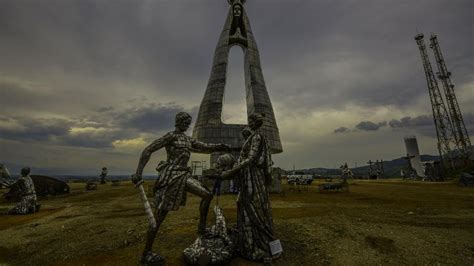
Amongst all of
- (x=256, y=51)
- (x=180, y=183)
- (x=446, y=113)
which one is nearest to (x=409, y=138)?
(x=446, y=113)

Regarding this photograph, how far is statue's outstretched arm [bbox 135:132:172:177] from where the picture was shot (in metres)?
4.56

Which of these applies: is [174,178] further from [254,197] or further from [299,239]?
[299,239]

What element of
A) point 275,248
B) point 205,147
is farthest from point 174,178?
point 275,248

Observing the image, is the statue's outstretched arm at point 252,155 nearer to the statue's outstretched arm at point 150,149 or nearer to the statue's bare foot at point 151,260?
the statue's outstretched arm at point 150,149

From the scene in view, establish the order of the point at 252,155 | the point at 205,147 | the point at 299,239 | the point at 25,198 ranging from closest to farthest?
the point at 252,155
the point at 205,147
the point at 299,239
the point at 25,198

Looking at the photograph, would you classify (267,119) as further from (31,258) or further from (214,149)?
(31,258)

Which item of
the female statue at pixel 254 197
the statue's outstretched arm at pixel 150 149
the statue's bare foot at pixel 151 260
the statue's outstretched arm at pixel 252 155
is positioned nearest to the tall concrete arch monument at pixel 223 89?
the female statue at pixel 254 197

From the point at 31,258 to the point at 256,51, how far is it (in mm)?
17675

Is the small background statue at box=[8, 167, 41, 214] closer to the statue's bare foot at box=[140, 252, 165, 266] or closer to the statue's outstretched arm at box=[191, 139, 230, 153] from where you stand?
the statue's bare foot at box=[140, 252, 165, 266]

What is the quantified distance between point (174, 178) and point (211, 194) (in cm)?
78

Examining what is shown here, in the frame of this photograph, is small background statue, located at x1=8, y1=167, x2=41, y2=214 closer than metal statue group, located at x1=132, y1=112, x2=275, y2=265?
No

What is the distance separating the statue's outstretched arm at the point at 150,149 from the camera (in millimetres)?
4562

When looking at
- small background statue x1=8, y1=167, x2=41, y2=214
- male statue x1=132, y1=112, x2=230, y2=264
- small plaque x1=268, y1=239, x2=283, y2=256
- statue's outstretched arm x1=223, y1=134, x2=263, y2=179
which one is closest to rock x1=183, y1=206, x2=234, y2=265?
male statue x1=132, y1=112, x2=230, y2=264

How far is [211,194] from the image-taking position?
15.0 feet
